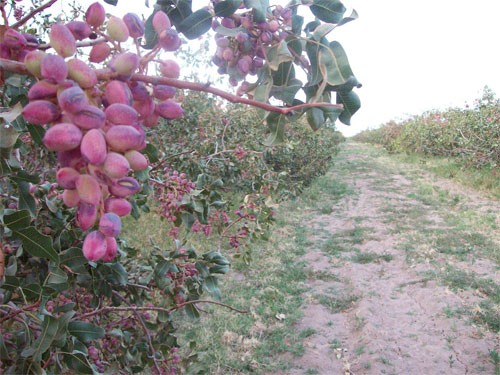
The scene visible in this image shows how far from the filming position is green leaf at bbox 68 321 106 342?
90 cm

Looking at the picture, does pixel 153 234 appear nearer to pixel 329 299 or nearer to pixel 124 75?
pixel 329 299

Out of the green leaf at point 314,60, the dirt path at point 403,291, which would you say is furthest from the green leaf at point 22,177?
the dirt path at point 403,291

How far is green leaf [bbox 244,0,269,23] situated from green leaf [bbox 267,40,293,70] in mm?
A: 56

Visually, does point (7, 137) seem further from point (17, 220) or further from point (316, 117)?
point (316, 117)

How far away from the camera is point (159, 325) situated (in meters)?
1.52

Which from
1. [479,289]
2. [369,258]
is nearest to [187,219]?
[479,289]

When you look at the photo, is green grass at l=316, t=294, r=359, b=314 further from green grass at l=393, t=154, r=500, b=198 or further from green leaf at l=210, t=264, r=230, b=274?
green grass at l=393, t=154, r=500, b=198

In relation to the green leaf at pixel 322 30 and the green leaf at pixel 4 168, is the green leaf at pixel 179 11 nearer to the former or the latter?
the green leaf at pixel 322 30

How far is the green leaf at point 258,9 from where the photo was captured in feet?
2.24

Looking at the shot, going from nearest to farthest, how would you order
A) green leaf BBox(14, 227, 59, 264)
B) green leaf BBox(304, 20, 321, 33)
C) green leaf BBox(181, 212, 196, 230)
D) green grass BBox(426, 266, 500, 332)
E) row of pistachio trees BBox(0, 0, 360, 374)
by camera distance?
row of pistachio trees BBox(0, 0, 360, 374) < green leaf BBox(14, 227, 59, 264) < green leaf BBox(304, 20, 321, 33) < green leaf BBox(181, 212, 196, 230) < green grass BBox(426, 266, 500, 332)

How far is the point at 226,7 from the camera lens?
27.8 inches

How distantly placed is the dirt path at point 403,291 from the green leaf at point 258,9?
258cm

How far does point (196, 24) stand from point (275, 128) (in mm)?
243

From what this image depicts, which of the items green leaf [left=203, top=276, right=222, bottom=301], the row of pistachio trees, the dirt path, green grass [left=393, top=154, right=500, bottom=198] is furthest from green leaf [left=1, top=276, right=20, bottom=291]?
green grass [left=393, top=154, right=500, bottom=198]
